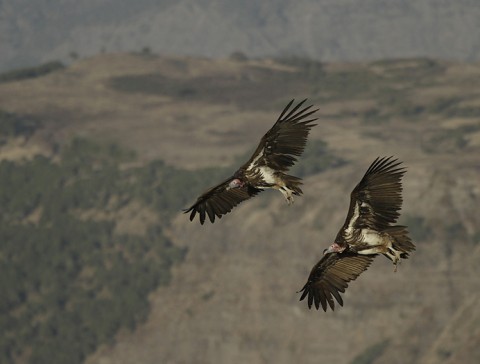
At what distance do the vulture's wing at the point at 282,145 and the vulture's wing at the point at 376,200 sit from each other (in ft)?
7.89

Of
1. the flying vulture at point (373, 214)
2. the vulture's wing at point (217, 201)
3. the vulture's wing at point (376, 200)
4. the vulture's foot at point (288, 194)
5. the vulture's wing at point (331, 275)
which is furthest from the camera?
the vulture's wing at point (217, 201)

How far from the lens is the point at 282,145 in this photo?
3356cm

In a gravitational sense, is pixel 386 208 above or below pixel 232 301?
above

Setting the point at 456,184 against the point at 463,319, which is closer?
the point at 463,319

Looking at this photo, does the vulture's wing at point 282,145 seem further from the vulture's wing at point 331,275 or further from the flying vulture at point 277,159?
the vulture's wing at point 331,275

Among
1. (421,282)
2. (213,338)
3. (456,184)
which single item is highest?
(456,184)

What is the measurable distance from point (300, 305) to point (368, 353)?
1404 cm

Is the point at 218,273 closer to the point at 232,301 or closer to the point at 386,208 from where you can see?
the point at 232,301

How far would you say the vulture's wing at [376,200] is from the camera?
31531 millimetres

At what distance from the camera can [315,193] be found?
19762 centimetres

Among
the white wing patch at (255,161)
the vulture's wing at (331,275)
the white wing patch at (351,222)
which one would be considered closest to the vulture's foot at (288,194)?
the white wing patch at (255,161)

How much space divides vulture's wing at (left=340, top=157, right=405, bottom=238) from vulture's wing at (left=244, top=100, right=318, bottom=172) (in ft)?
7.89

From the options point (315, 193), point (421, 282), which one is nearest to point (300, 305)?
point (421, 282)

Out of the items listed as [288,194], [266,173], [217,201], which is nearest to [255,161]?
[266,173]
